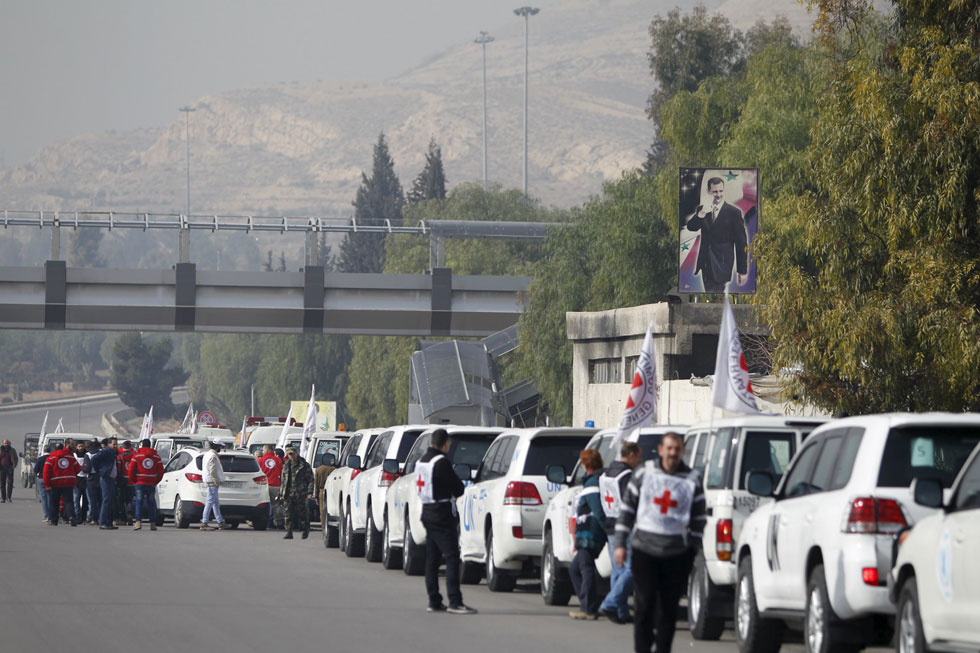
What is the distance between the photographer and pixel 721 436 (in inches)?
564

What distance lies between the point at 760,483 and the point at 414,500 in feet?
30.3

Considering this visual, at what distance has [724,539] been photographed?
14.0 m

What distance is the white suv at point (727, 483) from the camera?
13.9 meters

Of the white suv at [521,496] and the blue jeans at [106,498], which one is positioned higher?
the white suv at [521,496]

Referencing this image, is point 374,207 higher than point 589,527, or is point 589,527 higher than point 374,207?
point 374,207

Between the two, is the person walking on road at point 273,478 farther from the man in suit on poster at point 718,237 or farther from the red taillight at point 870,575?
the red taillight at point 870,575

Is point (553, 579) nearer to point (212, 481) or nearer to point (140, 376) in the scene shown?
point (212, 481)

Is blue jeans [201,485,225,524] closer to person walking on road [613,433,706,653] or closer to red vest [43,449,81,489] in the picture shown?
red vest [43,449,81,489]

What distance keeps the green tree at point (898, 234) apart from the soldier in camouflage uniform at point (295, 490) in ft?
37.0

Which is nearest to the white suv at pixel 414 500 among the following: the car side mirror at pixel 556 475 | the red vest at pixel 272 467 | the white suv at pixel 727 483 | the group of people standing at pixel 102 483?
the car side mirror at pixel 556 475

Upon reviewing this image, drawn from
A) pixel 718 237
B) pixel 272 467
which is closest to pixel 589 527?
pixel 272 467

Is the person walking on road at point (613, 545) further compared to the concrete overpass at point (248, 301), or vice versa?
the concrete overpass at point (248, 301)

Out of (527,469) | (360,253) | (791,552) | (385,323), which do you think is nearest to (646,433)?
(527,469)

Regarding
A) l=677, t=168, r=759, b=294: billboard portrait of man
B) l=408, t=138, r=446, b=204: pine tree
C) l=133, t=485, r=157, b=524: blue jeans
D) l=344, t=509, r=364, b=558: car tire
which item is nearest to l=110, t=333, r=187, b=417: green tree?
l=408, t=138, r=446, b=204: pine tree
